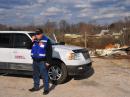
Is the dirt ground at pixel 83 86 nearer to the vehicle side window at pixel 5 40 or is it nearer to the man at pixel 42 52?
the man at pixel 42 52

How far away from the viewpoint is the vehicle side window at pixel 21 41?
11008 mm

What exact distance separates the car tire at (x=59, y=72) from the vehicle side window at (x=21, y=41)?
3.95 ft

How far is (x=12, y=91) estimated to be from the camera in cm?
951

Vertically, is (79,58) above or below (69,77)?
above

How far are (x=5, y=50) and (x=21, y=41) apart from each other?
673 mm

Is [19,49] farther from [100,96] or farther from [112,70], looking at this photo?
[112,70]

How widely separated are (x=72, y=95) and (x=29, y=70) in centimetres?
242

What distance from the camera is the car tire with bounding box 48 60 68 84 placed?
34.4 feet

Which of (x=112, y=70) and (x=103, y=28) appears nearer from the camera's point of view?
(x=112, y=70)

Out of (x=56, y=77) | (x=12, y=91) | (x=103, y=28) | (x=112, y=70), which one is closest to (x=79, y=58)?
(x=56, y=77)

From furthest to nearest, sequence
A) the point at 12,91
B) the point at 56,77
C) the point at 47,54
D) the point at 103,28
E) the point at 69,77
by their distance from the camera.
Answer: the point at 103,28 < the point at 69,77 < the point at 56,77 < the point at 12,91 < the point at 47,54

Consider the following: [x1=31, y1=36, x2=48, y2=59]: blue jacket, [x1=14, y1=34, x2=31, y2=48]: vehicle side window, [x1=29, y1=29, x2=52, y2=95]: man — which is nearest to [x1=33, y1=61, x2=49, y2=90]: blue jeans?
[x1=29, y1=29, x2=52, y2=95]: man

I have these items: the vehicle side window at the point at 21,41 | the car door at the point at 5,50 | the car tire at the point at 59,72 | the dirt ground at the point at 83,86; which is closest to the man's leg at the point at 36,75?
the dirt ground at the point at 83,86

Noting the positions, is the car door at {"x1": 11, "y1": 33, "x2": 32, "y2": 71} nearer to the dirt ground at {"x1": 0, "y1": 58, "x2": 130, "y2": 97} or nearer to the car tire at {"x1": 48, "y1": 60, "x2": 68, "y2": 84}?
the dirt ground at {"x1": 0, "y1": 58, "x2": 130, "y2": 97}
